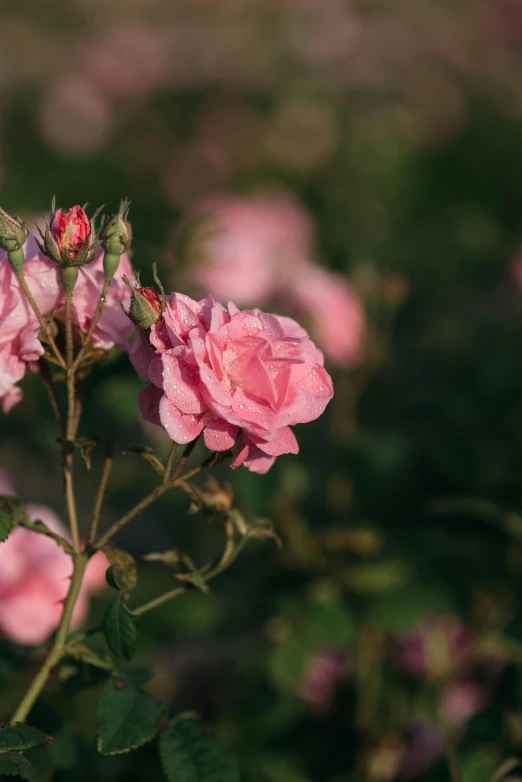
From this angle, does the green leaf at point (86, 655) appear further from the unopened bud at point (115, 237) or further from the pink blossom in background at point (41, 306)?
the unopened bud at point (115, 237)

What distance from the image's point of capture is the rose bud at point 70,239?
0.68 metres

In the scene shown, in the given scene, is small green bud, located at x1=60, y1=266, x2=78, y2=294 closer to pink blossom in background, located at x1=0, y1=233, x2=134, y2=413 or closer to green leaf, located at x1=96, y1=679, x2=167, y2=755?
pink blossom in background, located at x1=0, y1=233, x2=134, y2=413

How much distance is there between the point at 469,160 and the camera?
3719 millimetres

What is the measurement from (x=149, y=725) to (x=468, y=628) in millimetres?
932

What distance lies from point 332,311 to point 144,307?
0.98m

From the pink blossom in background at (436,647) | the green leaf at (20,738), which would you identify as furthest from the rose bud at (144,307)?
the pink blossom in background at (436,647)

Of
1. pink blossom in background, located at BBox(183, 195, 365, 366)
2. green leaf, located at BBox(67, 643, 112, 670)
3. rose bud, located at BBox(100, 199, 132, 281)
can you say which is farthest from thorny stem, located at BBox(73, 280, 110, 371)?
pink blossom in background, located at BBox(183, 195, 365, 366)

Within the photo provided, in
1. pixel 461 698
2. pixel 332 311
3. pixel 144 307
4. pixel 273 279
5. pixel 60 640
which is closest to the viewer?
pixel 144 307

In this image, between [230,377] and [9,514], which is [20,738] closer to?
[9,514]

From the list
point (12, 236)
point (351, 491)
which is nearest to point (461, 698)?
point (351, 491)

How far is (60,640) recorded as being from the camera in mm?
764

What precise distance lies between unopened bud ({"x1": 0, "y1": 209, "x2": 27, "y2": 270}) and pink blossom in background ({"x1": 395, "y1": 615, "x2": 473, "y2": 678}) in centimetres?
112

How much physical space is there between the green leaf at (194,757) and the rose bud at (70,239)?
1.44ft

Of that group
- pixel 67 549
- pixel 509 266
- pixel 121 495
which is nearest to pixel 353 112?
pixel 509 266
